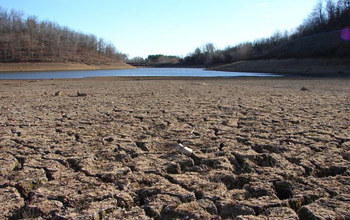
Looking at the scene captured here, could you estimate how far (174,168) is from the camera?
288 cm

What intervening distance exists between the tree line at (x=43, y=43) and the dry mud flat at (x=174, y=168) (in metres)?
70.2

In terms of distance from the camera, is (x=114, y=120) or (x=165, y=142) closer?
(x=165, y=142)

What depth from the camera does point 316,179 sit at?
2570 mm

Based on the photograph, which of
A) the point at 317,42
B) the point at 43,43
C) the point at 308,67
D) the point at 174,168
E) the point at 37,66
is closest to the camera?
the point at 174,168

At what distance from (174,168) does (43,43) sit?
90120mm

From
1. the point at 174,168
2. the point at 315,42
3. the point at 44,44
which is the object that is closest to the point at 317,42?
the point at 315,42

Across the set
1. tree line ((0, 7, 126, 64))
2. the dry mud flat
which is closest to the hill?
tree line ((0, 7, 126, 64))

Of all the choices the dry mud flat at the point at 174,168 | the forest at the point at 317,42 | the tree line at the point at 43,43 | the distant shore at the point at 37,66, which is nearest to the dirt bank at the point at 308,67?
the forest at the point at 317,42

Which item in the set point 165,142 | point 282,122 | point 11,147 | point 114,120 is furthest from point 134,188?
point 282,122

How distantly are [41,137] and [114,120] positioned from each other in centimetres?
147

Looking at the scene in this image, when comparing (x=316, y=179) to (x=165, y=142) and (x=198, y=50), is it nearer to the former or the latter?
(x=165, y=142)

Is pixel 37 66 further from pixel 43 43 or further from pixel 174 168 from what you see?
pixel 174 168

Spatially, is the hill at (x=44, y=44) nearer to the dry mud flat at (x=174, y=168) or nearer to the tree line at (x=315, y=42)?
the tree line at (x=315, y=42)

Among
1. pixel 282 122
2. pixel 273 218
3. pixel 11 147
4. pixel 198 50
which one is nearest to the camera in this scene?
pixel 273 218
